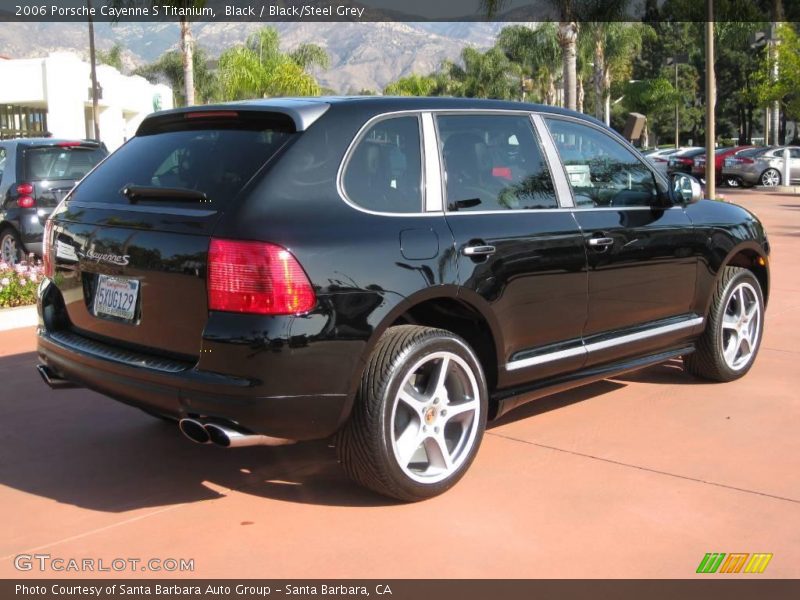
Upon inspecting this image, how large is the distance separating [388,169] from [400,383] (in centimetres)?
96

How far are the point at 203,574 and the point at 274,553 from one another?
0.30 metres

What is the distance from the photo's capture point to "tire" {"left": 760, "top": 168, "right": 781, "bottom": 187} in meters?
30.3

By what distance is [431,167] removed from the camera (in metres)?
4.48

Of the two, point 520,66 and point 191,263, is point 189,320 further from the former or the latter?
point 520,66

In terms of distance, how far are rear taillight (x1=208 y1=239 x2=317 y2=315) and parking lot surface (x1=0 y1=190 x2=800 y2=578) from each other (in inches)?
37.9

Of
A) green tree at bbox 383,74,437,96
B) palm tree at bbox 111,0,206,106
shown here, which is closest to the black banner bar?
palm tree at bbox 111,0,206,106

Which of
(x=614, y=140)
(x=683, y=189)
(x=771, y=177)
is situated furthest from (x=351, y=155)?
(x=771, y=177)

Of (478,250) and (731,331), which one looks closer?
(478,250)

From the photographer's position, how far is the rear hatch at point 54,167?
436 inches

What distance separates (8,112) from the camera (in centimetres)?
4347

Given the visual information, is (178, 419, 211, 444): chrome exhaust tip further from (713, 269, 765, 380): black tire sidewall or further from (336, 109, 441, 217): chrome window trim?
(713, 269, 765, 380): black tire sidewall

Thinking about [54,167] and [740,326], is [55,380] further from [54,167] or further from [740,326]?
[54,167]

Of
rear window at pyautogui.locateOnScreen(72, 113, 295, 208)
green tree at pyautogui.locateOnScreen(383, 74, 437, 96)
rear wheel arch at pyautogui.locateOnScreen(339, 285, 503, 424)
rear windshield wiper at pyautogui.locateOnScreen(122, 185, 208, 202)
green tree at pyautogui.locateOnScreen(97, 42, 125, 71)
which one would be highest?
green tree at pyautogui.locateOnScreen(97, 42, 125, 71)

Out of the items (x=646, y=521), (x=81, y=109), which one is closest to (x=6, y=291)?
(x=646, y=521)
